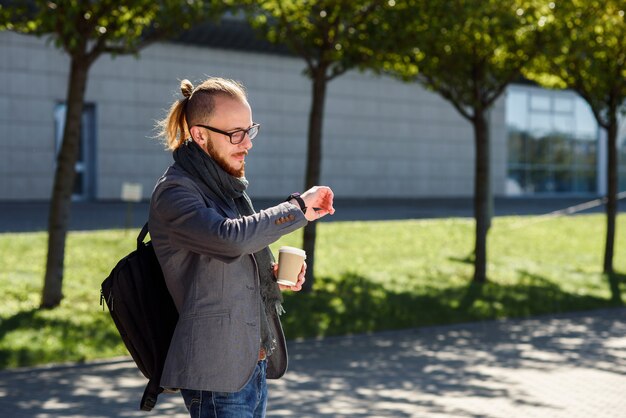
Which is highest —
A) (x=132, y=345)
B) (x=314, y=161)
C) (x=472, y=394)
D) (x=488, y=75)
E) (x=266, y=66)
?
(x=266, y=66)

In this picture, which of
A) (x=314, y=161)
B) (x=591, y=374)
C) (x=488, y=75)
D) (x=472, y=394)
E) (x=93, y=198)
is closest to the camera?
(x=472, y=394)

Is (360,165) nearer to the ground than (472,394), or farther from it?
farther from it

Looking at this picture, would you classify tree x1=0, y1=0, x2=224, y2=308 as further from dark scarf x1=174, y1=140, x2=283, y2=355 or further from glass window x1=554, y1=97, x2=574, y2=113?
glass window x1=554, y1=97, x2=574, y2=113

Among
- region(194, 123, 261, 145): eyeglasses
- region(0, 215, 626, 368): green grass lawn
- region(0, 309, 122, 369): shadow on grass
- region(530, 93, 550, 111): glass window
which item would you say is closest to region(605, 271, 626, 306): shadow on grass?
region(0, 215, 626, 368): green grass lawn

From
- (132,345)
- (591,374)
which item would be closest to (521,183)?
(591,374)

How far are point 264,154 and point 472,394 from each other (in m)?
31.6

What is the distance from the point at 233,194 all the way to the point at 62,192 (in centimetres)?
859

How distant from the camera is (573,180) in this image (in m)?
52.6

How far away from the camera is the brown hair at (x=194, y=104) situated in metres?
3.21

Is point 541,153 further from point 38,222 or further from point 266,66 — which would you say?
point 38,222

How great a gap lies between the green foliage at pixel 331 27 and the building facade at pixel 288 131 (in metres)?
12.0

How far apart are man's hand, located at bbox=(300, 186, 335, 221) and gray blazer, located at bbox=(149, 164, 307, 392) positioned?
0.04 meters

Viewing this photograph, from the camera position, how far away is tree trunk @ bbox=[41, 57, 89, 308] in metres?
11.5

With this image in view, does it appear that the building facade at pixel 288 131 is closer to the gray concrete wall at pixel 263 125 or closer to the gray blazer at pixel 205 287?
the gray concrete wall at pixel 263 125
